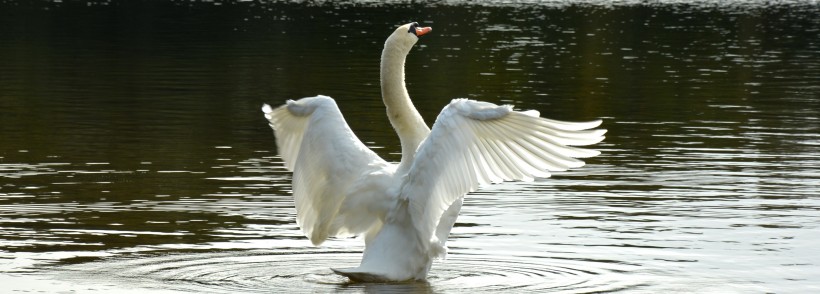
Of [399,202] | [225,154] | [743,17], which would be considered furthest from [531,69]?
[743,17]

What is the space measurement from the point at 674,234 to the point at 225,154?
716 cm

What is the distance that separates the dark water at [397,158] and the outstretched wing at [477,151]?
30.7 inches

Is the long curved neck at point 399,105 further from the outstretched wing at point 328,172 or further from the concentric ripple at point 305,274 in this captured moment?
the concentric ripple at point 305,274

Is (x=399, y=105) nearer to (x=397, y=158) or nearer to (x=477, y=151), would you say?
(x=477, y=151)

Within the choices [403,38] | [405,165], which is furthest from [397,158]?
[405,165]

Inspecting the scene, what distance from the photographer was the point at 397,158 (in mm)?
18469

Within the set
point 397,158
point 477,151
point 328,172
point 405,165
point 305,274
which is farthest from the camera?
point 397,158

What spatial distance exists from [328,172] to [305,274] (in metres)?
0.75

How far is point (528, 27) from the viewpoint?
5628cm

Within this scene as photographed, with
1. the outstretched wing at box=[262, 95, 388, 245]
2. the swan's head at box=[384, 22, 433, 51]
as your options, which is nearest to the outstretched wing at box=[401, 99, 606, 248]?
the outstretched wing at box=[262, 95, 388, 245]

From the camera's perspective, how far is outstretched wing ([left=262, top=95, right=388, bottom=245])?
11188 mm

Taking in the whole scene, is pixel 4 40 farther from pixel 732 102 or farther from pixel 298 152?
pixel 298 152

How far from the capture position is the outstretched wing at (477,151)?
1002 centimetres

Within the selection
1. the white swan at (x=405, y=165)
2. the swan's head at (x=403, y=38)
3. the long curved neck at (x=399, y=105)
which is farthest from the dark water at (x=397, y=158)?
the swan's head at (x=403, y=38)
